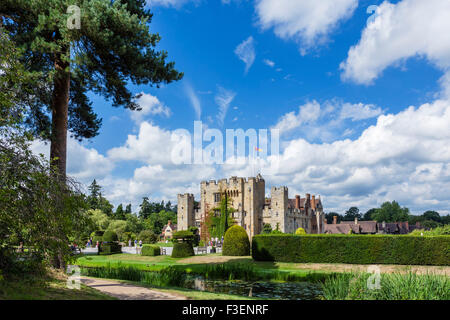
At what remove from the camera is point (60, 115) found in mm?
12461

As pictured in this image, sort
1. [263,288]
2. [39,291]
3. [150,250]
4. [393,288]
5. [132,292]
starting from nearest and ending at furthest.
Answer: [39,291]
[393,288]
[132,292]
[263,288]
[150,250]

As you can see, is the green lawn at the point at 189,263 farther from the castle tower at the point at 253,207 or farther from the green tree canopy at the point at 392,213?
the green tree canopy at the point at 392,213

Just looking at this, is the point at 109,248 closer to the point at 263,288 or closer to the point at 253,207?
the point at 253,207

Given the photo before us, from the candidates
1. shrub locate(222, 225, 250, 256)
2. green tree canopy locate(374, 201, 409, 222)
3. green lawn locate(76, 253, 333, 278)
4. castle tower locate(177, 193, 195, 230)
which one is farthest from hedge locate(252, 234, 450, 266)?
green tree canopy locate(374, 201, 409, 222)

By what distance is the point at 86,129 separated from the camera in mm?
15500

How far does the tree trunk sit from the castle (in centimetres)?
3128

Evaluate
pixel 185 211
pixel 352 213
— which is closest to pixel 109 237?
pixel 185 211

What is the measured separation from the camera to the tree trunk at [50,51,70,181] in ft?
40.0

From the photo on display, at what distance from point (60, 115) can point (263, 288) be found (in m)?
9.83

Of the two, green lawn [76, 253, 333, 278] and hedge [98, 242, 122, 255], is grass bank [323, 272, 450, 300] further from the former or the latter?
hedge [98, 242, 122, 255]

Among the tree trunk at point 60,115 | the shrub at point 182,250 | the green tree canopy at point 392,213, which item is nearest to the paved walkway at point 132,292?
the tree trunk at point 60,115
